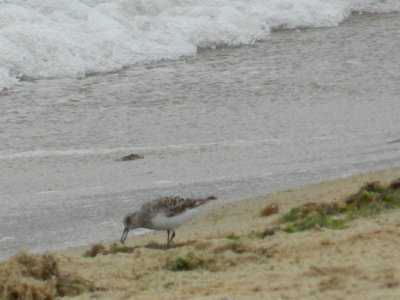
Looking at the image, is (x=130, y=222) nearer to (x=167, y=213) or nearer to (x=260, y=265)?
(x=167, y=213)

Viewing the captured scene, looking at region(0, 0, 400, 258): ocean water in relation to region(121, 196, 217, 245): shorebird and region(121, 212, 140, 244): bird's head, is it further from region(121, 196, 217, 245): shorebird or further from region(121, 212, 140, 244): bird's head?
region(121, 196, 217, 245): shorebird

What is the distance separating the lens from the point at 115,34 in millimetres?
15906

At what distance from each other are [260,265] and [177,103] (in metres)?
7.00

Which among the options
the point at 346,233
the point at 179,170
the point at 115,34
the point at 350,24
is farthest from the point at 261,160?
the point at 350,24

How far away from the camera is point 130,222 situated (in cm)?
649

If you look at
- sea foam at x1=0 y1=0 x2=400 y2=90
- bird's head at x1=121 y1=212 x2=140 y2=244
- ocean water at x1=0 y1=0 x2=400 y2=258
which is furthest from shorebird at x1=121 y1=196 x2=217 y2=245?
sea foam at x1=0 y1=0 x2=400 y2=90

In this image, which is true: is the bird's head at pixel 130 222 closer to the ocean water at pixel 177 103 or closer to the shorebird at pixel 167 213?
the shorebird at pixel 167 213

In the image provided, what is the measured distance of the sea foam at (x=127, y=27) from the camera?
47.0 ft

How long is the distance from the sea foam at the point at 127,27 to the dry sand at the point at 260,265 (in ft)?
24.8

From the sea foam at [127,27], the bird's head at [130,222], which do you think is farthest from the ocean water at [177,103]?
the bird's head at [130,222]

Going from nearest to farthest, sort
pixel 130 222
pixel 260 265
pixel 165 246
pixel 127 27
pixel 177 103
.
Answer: pixel 260 265
pixel 165 246
pixel 130 222
pixel 177 103
pixel 127 27

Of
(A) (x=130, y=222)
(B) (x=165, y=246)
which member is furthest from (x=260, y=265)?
(A) (x=130, y=222)

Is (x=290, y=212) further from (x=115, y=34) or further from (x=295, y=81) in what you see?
(x=115, y=34)

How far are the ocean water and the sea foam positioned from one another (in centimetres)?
4
